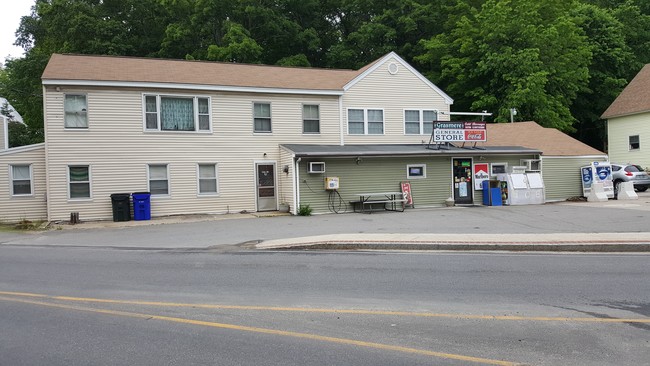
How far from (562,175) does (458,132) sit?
6754 mm

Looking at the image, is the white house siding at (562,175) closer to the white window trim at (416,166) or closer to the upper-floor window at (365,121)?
the white window trim at (416,166)

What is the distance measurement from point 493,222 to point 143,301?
12.3 meters

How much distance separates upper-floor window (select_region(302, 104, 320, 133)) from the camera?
74.3ft

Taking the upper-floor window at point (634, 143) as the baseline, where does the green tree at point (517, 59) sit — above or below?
above

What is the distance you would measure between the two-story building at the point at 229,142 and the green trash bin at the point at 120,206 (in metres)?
0.70

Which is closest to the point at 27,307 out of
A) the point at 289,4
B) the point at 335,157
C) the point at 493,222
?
the point at 493,222

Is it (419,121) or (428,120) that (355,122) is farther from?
(428,120)

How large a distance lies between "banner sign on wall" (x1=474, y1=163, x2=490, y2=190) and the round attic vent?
6201 mm

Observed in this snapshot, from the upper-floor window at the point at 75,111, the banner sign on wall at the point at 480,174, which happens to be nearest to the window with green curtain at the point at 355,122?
the banner sign on wall at the point at 480,174

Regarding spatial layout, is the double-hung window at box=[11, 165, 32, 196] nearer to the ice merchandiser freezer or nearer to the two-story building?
the two-story building

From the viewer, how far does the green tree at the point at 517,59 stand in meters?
33.1

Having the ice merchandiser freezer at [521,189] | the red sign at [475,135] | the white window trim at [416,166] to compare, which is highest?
the red sign at [475,135]

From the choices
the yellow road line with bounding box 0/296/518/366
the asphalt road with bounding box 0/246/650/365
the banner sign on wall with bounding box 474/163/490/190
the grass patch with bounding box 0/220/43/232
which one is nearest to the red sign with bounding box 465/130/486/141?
the banner sign on wall with bounding box 474/163/490/190

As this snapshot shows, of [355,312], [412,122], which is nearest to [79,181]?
[412,122]
